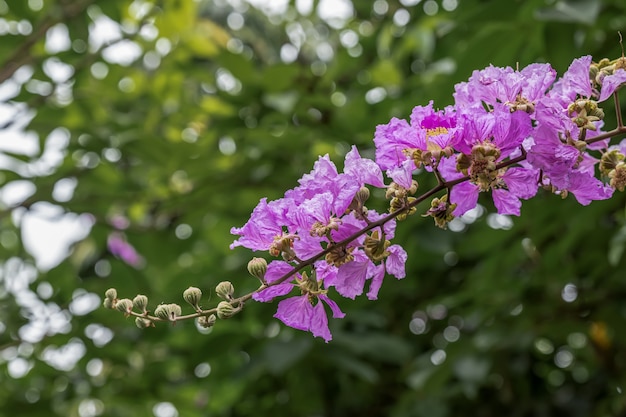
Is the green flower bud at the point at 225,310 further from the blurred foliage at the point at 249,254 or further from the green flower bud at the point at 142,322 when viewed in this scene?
the blurred foliage at the point at 249,254

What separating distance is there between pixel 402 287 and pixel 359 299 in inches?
23.2

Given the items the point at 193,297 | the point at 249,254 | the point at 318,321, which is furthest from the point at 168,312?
the point at 249,254

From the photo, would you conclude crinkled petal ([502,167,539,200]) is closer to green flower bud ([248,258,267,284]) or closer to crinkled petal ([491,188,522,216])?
crinkled petal ([491,188,522,216])

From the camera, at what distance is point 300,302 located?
653 mm

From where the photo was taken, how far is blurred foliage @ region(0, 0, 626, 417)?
61.4 inches

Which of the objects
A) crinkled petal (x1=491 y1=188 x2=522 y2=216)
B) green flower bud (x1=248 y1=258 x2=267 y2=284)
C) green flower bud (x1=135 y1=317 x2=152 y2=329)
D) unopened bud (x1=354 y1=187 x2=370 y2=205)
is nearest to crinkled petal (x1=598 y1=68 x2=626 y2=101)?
crinkled petal (x1=491 y1=188 x2=522 y2=216)

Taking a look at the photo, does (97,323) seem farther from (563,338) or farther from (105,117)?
(563,338)

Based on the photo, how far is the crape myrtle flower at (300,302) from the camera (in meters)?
0.64

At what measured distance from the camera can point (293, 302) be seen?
653 mm

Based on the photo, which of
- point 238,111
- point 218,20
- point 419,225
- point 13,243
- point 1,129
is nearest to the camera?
point 419,225

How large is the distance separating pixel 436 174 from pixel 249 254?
1071mm

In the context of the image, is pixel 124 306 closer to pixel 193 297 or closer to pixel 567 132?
pixel 193 297

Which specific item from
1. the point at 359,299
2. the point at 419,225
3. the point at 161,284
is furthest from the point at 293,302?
the point at 161,284

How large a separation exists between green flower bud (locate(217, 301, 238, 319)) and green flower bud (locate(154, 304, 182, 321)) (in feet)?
0.13
